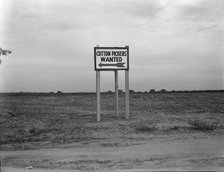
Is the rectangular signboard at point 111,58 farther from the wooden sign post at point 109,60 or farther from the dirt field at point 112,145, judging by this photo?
the dirt field at point 112,145

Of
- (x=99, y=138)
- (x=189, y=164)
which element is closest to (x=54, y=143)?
(x=99, y=138)

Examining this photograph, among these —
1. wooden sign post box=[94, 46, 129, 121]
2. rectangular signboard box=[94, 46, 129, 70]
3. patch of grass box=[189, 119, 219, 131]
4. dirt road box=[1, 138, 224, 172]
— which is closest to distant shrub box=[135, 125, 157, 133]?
patch of grass box=[189, 119, 219, 131]

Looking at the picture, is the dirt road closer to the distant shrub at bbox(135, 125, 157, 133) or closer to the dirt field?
the dirt field

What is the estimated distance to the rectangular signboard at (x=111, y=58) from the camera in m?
16.9

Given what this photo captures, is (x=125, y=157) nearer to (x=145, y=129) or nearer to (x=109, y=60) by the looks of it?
(x=145, y=129)

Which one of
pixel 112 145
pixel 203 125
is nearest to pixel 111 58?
pixel 203 125

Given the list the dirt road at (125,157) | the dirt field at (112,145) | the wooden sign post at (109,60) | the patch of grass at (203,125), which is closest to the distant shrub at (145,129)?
the dirt field at (112,145)

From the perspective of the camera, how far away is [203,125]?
622 inches

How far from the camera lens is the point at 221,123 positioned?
653 inches

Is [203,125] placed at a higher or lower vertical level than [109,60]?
lower

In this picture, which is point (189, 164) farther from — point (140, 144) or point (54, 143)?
point (54, 143)

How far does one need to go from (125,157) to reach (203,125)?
274 inches

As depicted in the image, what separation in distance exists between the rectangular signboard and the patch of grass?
157 inches

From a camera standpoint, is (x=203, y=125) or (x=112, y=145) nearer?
(x=112, y=145)
